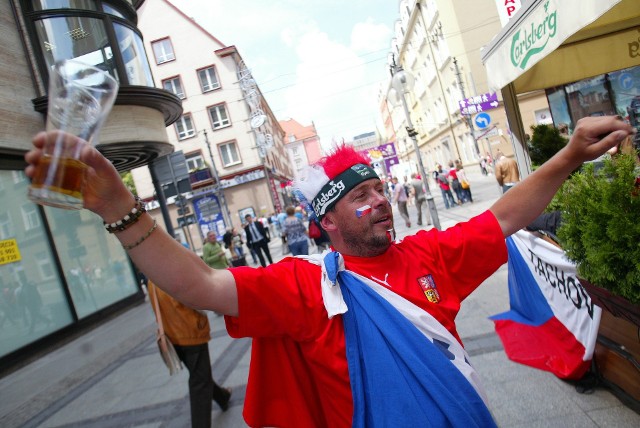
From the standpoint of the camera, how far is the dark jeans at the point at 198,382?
138 inches

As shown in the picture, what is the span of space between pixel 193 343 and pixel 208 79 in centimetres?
3100

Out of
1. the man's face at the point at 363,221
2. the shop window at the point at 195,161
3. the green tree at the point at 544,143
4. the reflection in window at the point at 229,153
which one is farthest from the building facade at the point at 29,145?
the shop window at the point at 195,161

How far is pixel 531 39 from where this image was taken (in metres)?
2.98

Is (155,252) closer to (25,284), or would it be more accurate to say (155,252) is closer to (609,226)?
(609,226)

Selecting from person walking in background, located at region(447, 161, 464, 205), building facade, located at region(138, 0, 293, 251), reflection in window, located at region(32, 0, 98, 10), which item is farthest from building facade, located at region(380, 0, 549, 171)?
reflection in window, located at region(32, 0, 98, 10)

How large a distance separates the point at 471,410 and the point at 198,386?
2.72m

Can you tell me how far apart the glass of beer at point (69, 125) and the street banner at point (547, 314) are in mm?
2952

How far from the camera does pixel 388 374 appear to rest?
1437 mm

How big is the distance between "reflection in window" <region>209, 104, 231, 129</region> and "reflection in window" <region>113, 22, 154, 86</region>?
2055cm

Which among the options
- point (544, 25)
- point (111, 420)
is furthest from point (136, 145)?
point (544, 25)

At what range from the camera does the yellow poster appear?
25.0ft

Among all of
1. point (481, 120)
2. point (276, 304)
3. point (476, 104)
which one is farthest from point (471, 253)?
point (476, 104)

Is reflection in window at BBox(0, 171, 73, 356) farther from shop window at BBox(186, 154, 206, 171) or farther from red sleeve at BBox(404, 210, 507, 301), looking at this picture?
shop window at BBox(186, 154, 206, 171)

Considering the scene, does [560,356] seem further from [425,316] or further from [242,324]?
[242,324]
